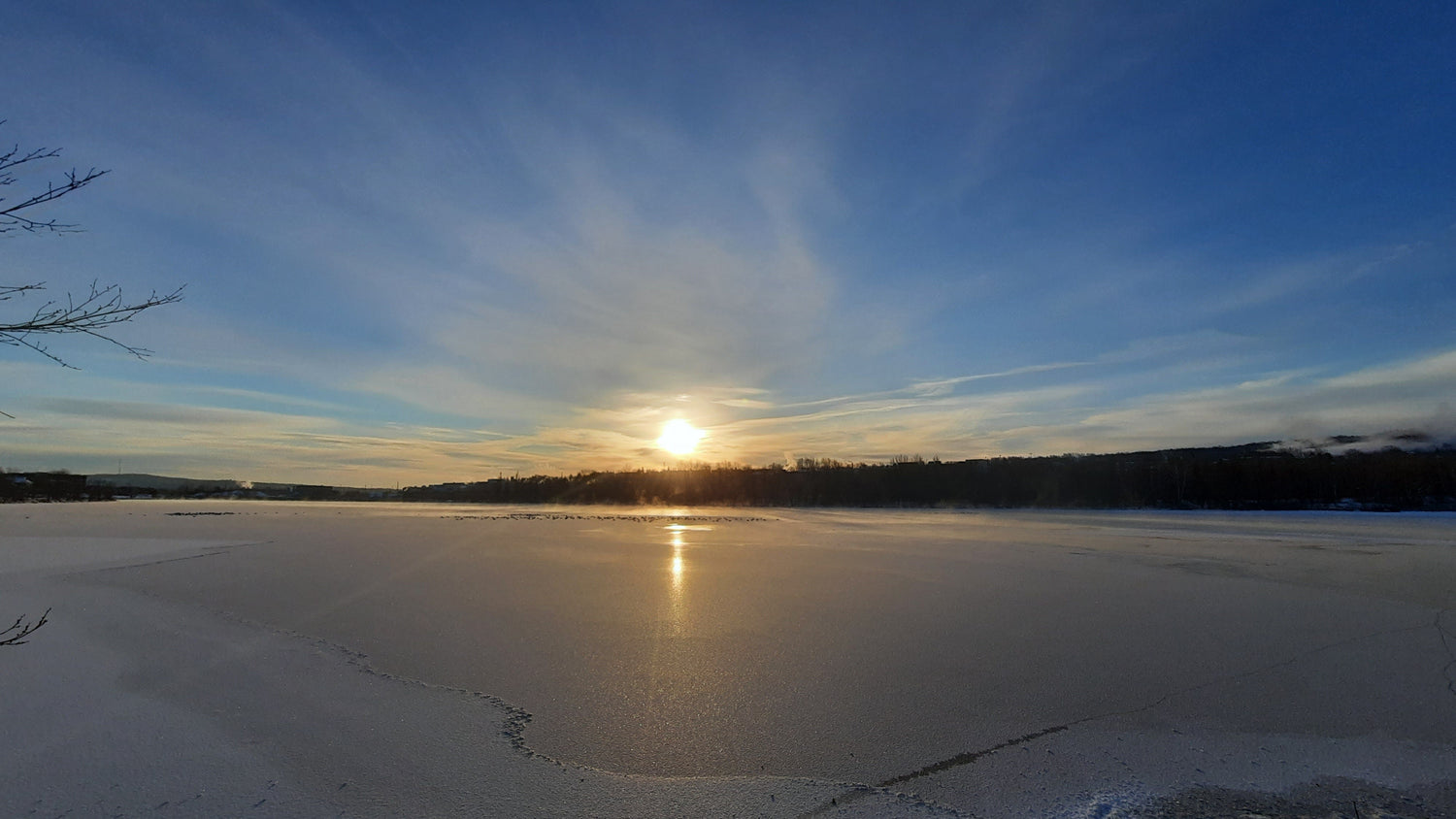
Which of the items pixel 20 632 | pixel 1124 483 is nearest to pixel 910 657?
pixel 20 632

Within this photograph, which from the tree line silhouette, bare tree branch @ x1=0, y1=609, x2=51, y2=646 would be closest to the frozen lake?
bare tree branch @ x1=0, y1=609, x2=51, y2=646

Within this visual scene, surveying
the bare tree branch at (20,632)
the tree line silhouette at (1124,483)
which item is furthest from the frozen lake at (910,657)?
the tree line silhouette at (1124,483)

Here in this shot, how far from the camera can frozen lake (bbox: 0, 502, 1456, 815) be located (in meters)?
3.41

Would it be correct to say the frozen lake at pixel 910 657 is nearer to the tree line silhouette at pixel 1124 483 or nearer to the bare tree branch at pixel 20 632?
the bare tree branch at pixel 20 632

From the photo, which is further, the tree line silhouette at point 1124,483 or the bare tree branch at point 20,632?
the tree line silhouette at point 1124,483

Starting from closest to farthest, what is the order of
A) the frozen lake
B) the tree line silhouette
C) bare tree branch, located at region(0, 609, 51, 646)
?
bare tree branch, located at region(0, 609, 51, 646), the frozen lake, the tree line silhouette

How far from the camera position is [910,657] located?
520cm

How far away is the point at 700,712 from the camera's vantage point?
4.03m

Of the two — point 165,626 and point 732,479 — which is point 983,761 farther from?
point 732,479

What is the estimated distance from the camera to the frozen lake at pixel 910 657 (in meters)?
3.41

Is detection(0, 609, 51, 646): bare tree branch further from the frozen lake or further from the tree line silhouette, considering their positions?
the tree line silhouette

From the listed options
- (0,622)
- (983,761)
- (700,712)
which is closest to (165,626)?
(0,622)

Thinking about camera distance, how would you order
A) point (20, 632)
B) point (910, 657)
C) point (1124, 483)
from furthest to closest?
point (1124, 483) < point (910, 657) < point (20, 632)

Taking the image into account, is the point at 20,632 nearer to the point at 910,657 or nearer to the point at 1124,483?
the point at 910,657
